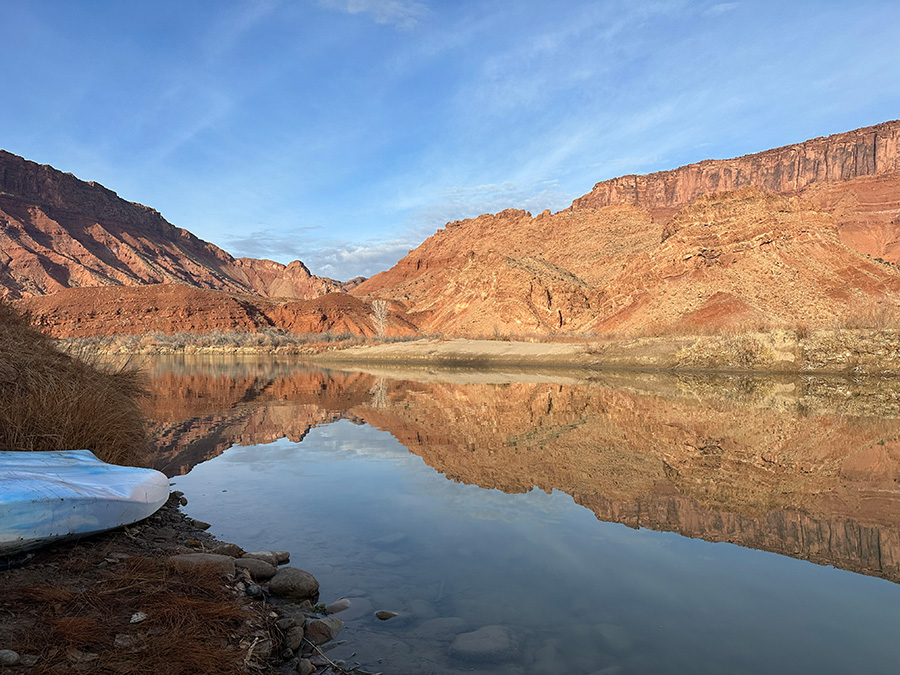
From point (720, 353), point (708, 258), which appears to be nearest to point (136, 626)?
point (720, 353)

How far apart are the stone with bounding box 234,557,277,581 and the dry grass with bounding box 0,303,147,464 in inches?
111

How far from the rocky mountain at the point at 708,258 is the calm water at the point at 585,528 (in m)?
28.9

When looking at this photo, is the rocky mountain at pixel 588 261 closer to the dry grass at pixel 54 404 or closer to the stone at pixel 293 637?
the dry grass at pixel 54 404

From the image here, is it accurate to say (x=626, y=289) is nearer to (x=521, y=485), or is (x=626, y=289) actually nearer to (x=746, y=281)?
(x=746, y=281)

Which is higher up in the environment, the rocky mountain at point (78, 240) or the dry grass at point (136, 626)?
the rocky mountain at point (78, 240)

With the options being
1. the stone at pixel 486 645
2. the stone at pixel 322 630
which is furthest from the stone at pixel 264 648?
the stone at pixel 486 645

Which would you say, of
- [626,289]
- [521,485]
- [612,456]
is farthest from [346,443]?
[626,289]

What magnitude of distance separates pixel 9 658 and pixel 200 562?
1913 millimetres

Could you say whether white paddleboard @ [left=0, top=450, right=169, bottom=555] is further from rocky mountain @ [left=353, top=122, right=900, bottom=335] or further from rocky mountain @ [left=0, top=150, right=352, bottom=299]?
rocky mountain @ [left=0, top=150, right=352, bottom=299]

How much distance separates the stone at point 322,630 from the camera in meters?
4.03

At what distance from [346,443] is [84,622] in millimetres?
9542

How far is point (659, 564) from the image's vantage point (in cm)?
566

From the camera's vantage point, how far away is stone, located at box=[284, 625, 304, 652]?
379cm

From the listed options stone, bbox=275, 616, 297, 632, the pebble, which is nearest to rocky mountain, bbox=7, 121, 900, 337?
the pebble
